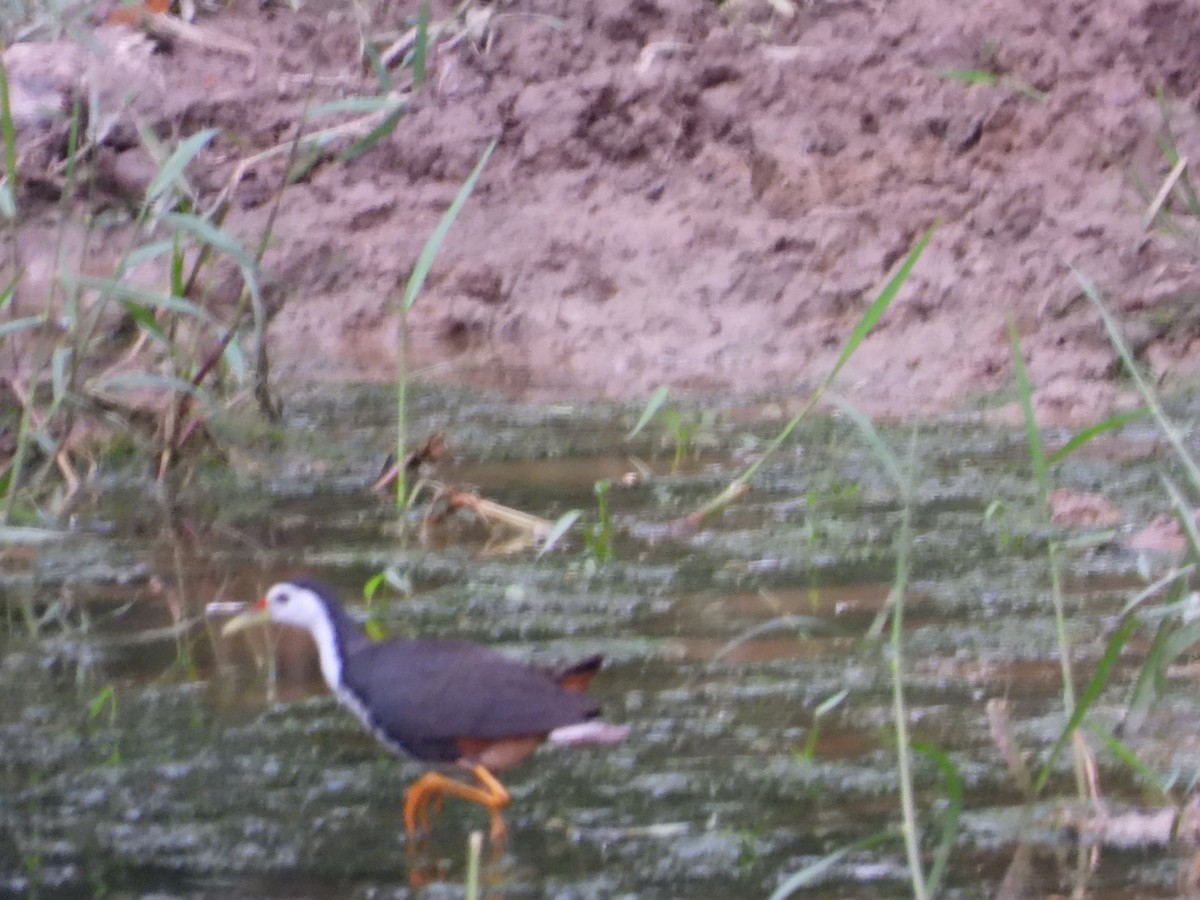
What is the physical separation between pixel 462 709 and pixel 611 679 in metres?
0.61

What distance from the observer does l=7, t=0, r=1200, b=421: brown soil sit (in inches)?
273

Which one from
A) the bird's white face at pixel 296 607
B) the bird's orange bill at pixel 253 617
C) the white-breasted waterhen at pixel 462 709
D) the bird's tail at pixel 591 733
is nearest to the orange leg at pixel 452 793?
the white-breasted waterhen at pixel 462 709

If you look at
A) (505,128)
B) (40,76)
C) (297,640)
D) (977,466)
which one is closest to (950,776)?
→ (297,640)

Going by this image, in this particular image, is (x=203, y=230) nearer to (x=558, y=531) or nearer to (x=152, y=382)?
(x=152, y=382)

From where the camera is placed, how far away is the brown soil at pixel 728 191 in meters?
6.94

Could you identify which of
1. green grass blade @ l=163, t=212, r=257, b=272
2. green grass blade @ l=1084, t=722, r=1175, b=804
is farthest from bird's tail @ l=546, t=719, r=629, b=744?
green grass blade @ l=163, t=212, r=257, b=272

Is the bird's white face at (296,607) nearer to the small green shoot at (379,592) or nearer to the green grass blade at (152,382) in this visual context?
the small green shoot at (379,592)

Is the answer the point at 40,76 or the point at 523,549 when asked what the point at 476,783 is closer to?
the point at 523,549

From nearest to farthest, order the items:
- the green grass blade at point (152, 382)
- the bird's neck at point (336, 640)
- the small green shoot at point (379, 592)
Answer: the bird's neck at point (336, 640), the small green shoot at point (379, 592), the green grass blade at point (152, 382)

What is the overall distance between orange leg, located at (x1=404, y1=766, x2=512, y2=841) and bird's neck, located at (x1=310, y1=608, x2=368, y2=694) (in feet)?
1.00

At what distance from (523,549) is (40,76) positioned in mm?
4455

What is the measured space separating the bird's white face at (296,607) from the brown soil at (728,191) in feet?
9.60

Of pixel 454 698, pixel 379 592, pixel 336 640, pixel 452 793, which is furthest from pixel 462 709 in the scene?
pixel 379 592

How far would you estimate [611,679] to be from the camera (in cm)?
400
